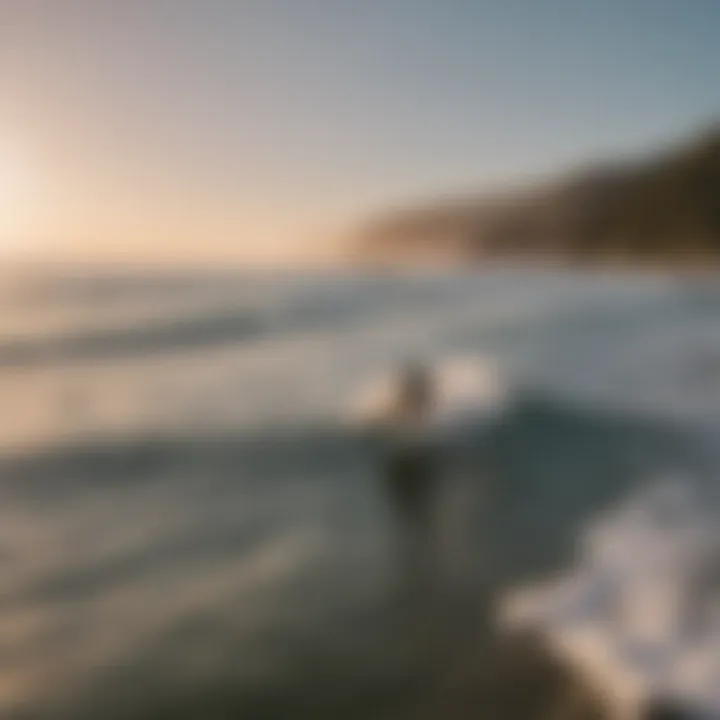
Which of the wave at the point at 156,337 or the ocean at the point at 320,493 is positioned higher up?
the wave at the point at 156,337

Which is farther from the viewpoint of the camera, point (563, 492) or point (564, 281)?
point (564, 281)

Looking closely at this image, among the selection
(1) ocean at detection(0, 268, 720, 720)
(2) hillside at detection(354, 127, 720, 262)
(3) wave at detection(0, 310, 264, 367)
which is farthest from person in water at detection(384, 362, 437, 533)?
(3) wave at detection(0, 310, 264, 367)

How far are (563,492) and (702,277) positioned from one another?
24.0 inches

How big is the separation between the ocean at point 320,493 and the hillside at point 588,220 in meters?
0.10

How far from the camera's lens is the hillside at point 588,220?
1.36 meters

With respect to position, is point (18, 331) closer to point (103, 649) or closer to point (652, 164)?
point (103, 649)

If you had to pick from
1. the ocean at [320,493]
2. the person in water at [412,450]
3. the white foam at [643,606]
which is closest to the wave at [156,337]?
the ocean at [320,493]

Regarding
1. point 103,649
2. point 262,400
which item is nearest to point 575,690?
point 103,649

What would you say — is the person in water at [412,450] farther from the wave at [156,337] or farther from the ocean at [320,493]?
the wave at [156,337]

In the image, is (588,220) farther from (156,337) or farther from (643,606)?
(156,337)

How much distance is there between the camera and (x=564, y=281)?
1.67 meters

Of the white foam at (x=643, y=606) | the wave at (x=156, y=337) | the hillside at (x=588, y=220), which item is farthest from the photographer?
the wave at (x=156, y=337)

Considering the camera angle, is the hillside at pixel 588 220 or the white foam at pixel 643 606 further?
the hillside at pixel 588 220

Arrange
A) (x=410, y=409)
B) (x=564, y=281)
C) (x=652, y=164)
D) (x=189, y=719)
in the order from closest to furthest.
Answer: (x=189, y=719) < (x=652, y=164) < (x=410, y=409) < (x=564, y=281)
